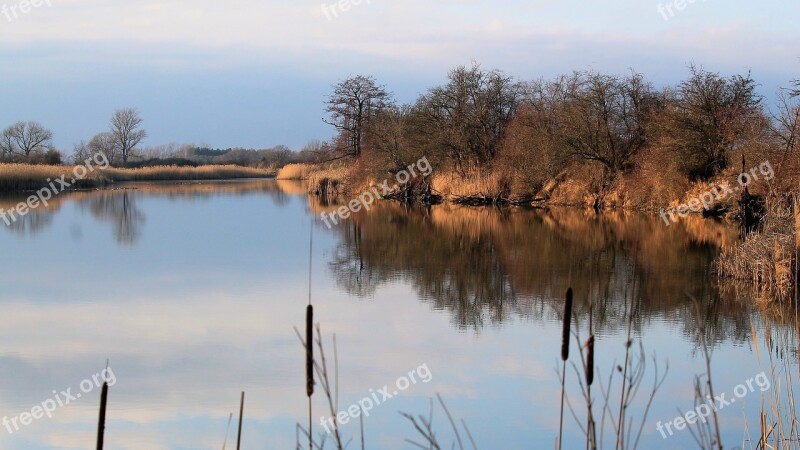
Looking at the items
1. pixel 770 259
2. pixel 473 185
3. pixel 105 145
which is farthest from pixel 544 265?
pixel 105 145

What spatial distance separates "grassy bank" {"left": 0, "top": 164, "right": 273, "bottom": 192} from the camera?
112ft

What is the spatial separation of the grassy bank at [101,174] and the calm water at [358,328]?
58.6ft

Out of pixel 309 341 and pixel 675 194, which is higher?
pixel 309 341

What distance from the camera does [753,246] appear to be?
10680 mm

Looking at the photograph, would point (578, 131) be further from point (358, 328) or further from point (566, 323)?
point (566, 323)

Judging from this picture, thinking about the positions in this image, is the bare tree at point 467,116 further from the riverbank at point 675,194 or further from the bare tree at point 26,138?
the bare tree at point 26,138

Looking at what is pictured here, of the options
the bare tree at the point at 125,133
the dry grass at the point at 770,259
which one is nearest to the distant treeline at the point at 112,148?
the bare tree at the point at 125,133

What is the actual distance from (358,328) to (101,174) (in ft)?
133

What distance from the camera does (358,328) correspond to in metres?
8.67

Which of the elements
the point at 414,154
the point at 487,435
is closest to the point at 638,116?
the point at 414,154

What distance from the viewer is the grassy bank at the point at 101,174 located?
34.0 metres

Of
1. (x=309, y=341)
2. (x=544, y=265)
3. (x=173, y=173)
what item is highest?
(x=309, y=341)

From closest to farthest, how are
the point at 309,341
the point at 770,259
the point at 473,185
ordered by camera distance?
the point at 309,341 < the point at 770,259 < the point at 473,185

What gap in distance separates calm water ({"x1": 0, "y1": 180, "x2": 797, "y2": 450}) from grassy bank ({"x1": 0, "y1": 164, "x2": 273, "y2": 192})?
17857mm
